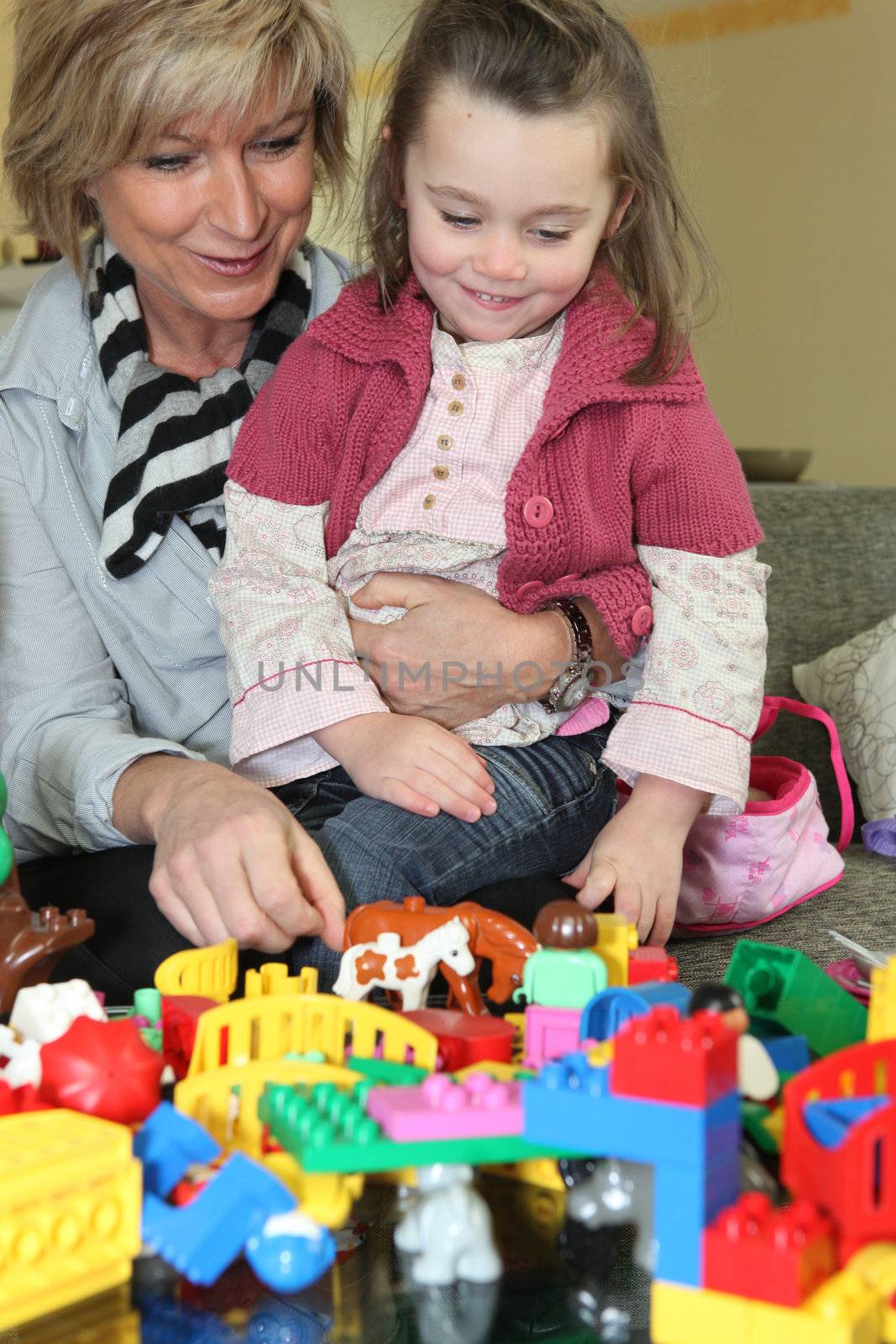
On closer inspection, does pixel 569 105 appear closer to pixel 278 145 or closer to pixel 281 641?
pixel 278 145

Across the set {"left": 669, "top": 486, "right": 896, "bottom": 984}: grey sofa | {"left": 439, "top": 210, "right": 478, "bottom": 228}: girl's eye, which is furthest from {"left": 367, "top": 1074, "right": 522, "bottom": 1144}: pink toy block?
{"left": 669, "top": 486, "right": 896, "bottom": 984}: grey sofa

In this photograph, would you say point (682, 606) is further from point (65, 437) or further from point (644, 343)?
point (65, 437)

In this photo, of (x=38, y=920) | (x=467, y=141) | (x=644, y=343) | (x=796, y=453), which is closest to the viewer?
(x=38, y=920)

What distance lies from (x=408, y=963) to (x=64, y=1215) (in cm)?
28

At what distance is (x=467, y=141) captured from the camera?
3.70ft

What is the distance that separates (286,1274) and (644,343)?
0.90m

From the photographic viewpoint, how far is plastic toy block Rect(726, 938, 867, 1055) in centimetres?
71

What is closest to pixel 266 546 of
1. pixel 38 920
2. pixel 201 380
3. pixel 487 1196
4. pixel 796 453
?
pixel 201 380

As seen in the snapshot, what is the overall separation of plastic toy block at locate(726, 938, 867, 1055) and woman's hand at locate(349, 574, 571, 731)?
523 mm

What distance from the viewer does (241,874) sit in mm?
991

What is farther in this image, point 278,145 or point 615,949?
point 278,145

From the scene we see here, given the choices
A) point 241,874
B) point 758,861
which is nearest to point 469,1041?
point 241,874

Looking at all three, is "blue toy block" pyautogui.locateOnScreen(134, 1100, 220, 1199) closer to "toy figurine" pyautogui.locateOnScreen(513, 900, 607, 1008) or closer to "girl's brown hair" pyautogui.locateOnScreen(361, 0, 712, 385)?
"toy figurine" pyautogui.locateOnScreen(513, 900, 607, 1008)

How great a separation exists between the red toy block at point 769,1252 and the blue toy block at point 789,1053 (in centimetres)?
14
